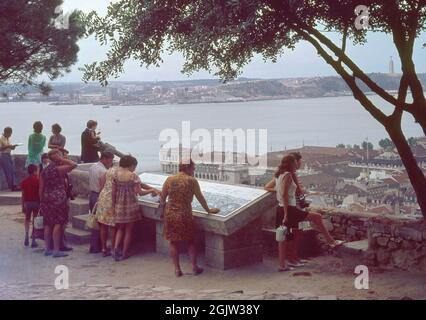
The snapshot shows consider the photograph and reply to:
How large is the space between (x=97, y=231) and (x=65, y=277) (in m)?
1.57

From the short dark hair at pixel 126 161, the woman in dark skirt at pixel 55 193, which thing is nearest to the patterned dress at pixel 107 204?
the short dark hair at pixel 126 161

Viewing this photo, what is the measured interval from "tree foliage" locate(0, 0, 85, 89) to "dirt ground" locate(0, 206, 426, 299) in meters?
6.55

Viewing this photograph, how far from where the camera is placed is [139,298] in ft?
17.3

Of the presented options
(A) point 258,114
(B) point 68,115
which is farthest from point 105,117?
(A) point 258,114

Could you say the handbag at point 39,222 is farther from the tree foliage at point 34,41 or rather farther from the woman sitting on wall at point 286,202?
the tree foliage at point 34,41

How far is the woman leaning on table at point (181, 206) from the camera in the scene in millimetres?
7352

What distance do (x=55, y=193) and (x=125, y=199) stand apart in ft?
3.09

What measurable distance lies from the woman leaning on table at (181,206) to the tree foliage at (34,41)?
7.38 metres

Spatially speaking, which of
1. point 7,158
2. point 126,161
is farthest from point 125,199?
point 7,158

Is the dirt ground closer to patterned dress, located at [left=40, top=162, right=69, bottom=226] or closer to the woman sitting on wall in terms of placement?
the woman sitting on wall

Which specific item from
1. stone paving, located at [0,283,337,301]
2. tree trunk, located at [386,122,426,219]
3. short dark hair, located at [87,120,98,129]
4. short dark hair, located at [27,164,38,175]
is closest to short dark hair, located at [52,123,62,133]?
short dark hair, located at [87,120,98,129]

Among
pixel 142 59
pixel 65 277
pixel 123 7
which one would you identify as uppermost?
pixel 123 7

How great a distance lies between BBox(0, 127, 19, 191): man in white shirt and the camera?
13414 millimetres
